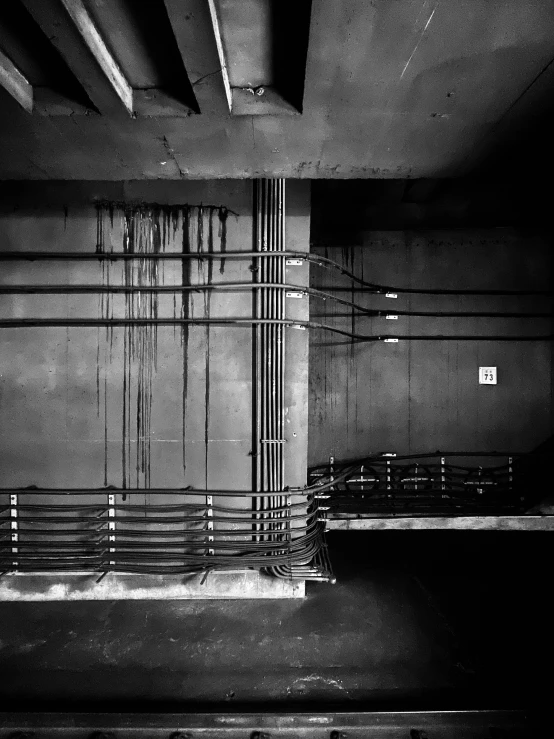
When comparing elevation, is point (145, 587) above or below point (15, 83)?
below

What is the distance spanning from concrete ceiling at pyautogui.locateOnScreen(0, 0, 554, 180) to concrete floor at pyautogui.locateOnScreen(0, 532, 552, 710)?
3.05 metres

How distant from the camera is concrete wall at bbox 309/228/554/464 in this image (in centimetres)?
413

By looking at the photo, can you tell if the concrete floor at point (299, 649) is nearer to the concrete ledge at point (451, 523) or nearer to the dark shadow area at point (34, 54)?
the concrete ledge at point (451, 523)

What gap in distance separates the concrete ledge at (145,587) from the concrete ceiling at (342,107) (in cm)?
289

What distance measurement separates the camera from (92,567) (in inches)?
97.6

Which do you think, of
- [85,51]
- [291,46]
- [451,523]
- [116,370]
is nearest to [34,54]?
[85,51]

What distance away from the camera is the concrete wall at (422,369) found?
4129 mm

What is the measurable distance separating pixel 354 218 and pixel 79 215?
9.38 ft

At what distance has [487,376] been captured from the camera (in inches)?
162

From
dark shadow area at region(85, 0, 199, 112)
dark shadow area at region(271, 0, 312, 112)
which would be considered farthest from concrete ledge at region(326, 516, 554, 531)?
dark shadow area at region(85, 0, 199, 112)

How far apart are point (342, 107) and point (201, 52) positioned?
2.28 ft

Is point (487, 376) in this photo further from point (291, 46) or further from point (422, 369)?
point (291, 46)

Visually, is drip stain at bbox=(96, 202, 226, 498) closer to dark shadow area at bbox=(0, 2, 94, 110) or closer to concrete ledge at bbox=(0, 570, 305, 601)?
concrete ledge at bbox=(0, 570, 305, 601)

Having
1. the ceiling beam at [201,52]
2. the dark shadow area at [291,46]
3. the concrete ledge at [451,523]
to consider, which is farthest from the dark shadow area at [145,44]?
the concrete ledge at [451,523]
